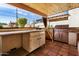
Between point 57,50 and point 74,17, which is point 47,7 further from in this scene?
point 57,50

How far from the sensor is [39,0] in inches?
72.3

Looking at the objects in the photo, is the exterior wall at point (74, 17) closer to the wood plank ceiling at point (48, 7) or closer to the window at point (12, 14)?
the wood plank ceiling at point (48, 7)

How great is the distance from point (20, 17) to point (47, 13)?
53 cm

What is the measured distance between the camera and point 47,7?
1.89 meters

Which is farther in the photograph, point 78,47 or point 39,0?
point 39,0

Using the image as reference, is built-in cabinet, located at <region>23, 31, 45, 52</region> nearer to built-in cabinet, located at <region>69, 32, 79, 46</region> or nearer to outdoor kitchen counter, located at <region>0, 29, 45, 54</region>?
outdoor kitchen counter, located at <region>0, 29, 45, 54</region>

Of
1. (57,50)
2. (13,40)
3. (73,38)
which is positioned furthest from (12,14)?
(73,38)

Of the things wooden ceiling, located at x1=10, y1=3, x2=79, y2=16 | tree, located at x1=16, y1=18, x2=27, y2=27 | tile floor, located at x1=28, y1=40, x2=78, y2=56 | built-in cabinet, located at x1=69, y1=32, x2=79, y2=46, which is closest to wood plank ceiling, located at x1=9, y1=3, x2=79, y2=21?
wooden ceiling, located at x1=10, y1=3, x2=79, y2=16

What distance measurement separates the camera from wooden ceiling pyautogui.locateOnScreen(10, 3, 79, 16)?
183cm

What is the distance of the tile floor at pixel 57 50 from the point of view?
6.01ft

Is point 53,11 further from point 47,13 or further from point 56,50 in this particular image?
point 56,50

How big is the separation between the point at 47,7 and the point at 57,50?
0.85 metres

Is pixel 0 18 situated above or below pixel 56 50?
above

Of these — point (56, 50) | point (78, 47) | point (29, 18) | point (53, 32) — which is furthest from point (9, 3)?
point (78, 47)
